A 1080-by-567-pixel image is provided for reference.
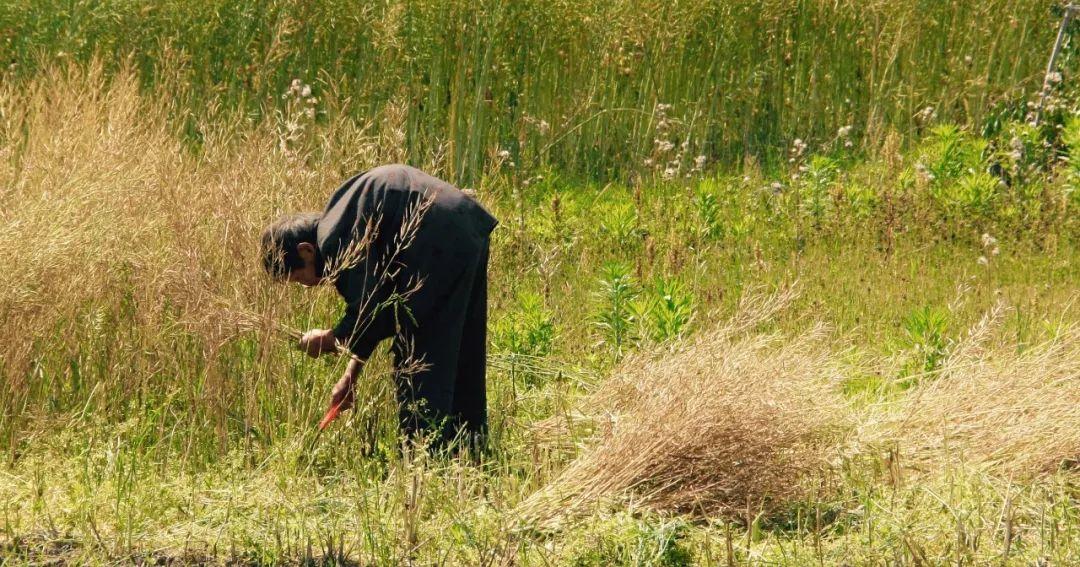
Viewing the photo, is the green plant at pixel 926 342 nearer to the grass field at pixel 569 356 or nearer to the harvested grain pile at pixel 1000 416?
the grass field at pixel 569 356

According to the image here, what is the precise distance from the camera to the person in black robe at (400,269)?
Result: 4723 millimetres

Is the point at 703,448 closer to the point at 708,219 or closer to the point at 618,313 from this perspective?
the point at 618,313

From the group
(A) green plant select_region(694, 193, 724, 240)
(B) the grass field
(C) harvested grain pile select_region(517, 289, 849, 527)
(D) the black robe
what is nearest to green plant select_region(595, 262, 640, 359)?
(B) the grass field

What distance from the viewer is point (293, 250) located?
15.6ft

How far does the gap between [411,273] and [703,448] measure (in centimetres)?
126

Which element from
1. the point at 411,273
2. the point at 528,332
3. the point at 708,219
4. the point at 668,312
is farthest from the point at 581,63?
the point at 411,273

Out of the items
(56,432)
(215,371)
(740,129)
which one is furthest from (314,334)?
(740,129)

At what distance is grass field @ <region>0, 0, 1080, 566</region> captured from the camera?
14.1 ft

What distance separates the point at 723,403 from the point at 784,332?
2.31 m

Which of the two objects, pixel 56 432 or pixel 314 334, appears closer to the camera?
pixel 314 334

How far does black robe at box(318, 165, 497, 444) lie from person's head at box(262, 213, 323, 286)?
0.05 metres

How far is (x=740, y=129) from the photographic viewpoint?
34.3 ft

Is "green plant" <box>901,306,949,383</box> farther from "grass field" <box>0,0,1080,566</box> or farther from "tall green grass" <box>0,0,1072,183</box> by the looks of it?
"tall green grass" <box>0,0,1072,183</box>

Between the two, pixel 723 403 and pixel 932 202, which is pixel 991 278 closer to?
pixel 932 202
